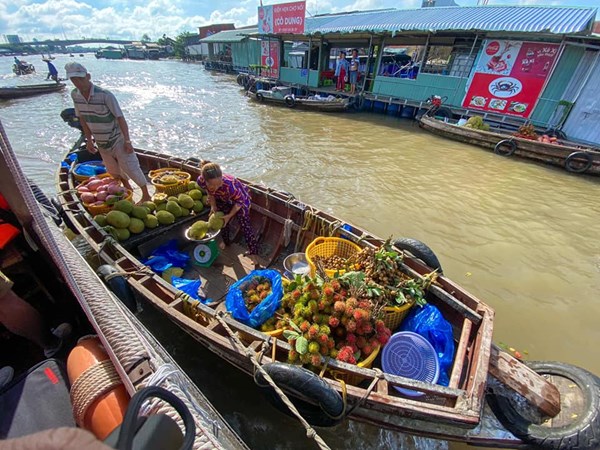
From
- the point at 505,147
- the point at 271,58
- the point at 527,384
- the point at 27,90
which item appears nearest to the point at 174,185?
the point at 527,384

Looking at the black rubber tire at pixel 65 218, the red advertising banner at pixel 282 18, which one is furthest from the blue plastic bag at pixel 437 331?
the red advertising banner at pixel 282 18

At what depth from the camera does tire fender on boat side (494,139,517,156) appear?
1085 centimetres

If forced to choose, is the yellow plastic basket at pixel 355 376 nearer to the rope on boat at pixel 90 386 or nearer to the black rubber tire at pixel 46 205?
the rope on boat at pixel 90 386

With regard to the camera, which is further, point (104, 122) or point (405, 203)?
point (405, 203)

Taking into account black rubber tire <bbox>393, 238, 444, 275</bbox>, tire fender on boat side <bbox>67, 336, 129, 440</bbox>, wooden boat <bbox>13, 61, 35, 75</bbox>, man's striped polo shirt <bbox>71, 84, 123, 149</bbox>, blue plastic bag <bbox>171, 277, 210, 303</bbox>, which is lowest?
wooden boat <bbox>13, 61, 35, 75</bbox>

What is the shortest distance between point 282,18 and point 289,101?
648cm

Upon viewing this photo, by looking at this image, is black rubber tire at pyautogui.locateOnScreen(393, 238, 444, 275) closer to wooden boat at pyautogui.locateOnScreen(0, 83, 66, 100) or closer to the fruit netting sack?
the fruit netting sack

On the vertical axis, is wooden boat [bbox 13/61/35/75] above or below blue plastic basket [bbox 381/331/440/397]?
below

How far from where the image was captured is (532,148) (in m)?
10.5

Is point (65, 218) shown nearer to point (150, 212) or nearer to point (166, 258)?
point (150, 212)

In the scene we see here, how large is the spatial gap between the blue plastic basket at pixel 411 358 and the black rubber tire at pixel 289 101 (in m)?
16.9

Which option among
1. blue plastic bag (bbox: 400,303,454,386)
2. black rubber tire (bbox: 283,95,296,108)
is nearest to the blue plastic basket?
blue plastic bag (bbox: 400,303,454,386)

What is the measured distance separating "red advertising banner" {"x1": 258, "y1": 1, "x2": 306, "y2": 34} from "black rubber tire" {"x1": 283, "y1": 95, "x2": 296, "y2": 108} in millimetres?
4565

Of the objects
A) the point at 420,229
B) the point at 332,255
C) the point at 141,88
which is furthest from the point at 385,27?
the point at 141,88
